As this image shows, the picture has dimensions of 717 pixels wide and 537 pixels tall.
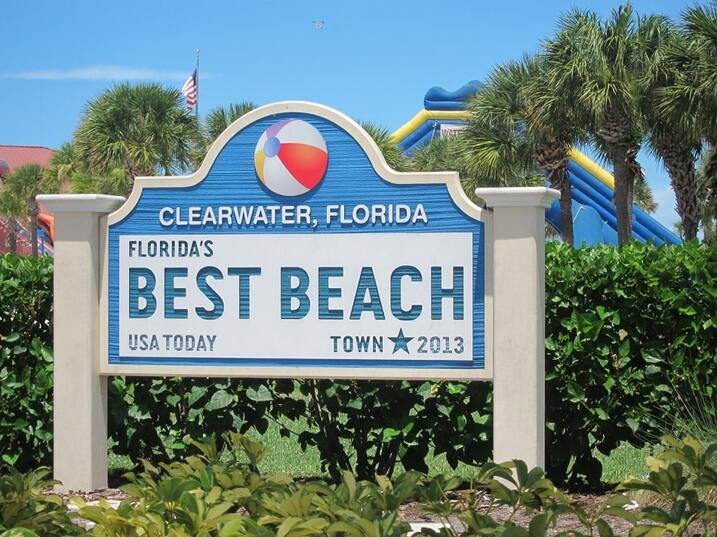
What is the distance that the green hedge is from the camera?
6.90 m

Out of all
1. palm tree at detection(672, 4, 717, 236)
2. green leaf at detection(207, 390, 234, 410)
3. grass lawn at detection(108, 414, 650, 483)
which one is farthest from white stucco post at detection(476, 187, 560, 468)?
palm tree at detection(672, 4, 717, 236)

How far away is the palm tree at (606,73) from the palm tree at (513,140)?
1354 mm

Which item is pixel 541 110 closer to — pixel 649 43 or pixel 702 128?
pixel 649 43

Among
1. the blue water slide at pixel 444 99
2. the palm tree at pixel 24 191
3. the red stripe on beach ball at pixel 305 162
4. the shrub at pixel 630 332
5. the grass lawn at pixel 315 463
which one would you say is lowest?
the grass lawn at pixel 315 463

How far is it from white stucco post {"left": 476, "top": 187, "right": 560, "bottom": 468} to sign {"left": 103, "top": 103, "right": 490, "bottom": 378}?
0.13 metres

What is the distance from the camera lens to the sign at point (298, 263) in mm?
6527

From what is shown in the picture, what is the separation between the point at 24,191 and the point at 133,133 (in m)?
19.4

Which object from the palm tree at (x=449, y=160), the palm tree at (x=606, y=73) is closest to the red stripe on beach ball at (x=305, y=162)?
the palm tree at (x=606, y=73)

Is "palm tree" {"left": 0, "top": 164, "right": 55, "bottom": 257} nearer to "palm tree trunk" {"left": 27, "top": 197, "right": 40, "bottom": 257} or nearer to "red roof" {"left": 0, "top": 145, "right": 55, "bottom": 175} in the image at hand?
"palm tree trunk" {"left": 27, "top": 197, "right": 40, "bottom": 257}

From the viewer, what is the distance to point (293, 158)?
6.77 m

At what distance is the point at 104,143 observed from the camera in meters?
28.8

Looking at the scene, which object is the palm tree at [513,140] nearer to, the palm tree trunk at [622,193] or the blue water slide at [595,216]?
the palm tree trunk at [622,193]

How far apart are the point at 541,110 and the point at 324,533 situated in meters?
21.3

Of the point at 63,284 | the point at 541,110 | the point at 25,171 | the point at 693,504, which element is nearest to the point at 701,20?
the point at 541,110
